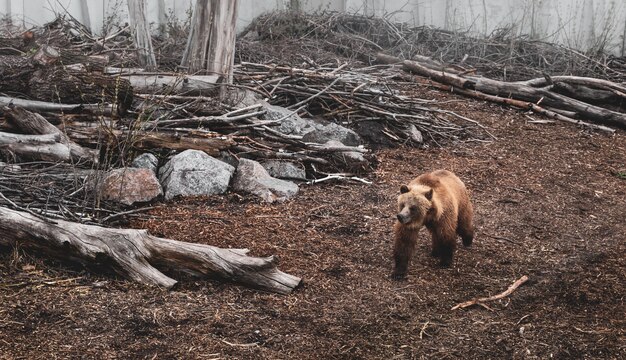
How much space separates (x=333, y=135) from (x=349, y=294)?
3.11m

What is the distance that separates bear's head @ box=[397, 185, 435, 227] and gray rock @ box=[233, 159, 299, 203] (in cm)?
163

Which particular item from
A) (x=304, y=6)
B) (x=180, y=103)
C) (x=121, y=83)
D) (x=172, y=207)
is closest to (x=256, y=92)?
(x=180, y=103)

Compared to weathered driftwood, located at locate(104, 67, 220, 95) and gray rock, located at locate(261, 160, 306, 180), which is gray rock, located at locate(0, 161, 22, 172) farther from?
gray rock, located at locate(261, 160, 306, 180)

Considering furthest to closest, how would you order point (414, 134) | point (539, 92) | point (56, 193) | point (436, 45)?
point (436, 45), point (539, 92), point (414, 134), point (56, 193)

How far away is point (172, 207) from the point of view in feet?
19.4

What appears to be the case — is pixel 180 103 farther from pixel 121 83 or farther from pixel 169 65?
pixel 169 65

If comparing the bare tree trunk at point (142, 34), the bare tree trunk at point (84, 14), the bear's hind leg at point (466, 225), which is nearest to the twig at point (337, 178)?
the bear's hind leg at point (466, 225)

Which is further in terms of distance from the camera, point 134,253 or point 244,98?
point 244,98

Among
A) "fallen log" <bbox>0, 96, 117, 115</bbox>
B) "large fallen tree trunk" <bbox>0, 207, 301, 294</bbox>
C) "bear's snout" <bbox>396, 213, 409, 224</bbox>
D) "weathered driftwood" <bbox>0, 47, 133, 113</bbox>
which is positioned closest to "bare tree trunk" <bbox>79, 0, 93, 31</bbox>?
"weathered driftwood" <bbox>0, 47, 133, 113</bbox>

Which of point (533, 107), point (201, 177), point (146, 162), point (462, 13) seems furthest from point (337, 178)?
point (462, 13)

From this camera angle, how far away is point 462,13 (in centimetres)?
1274

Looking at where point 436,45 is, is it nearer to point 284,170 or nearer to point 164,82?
point 164,82

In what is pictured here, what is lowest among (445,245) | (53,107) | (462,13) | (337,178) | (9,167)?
(445,245)

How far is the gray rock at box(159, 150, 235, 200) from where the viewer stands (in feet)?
20.2
